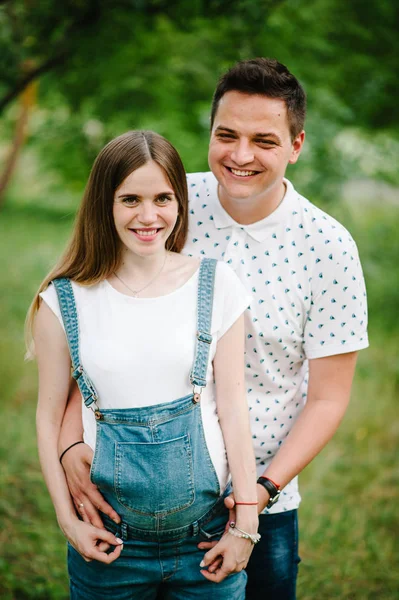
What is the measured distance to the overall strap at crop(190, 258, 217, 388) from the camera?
67.1 inches

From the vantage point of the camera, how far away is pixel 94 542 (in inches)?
69.4

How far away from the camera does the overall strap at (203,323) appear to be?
1.70 m

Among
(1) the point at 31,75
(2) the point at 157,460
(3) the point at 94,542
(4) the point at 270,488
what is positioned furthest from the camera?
(1) the point at 31,75

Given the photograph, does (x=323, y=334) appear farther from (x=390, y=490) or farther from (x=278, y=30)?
(x=390, y=490)

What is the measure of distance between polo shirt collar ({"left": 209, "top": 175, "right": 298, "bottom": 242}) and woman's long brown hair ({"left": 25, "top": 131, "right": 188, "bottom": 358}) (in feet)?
0.65

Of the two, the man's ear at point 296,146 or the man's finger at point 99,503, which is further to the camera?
the man's ear at point 296,146

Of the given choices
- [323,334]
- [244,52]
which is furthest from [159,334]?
[244,52]

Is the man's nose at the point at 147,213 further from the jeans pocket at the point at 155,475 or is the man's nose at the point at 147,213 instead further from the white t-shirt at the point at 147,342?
the jeans pocket at the point at 155,475

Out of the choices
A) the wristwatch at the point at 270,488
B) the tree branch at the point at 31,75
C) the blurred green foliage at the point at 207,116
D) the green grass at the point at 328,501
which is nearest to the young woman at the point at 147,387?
the wristwatch at the point at 270,488

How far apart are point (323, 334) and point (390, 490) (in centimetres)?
257

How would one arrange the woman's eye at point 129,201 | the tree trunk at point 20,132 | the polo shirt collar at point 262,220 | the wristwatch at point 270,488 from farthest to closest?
the tree trunk at point 20,132 → the polo shirt collar at point 262,220 → the wristwatch at point 270,488 → the woman's eye at point 129,201

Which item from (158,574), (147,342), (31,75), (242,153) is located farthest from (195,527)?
(31,75)

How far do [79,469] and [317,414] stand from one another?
752mm

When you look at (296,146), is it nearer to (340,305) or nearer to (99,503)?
(340,305)
